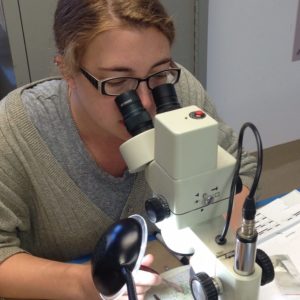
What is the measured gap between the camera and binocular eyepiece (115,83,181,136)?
802 mm

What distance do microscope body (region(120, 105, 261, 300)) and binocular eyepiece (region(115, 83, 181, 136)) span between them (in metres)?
0.04

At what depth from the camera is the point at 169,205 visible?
2.32 ft

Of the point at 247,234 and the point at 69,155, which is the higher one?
the point at 247,234

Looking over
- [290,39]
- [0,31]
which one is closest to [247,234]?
[0,31]

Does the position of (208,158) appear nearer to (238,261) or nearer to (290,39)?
(238,261)

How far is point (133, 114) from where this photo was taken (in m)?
0.82

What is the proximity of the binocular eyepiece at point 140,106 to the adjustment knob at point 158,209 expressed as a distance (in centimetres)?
13

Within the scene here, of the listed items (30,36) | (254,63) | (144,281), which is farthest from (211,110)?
(254,63)

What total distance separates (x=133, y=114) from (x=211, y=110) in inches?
25.4

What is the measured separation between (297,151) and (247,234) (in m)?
2.62

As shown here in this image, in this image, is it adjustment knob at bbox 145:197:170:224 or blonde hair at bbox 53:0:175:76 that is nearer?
adjustment knob at bbox 145:197:170:224

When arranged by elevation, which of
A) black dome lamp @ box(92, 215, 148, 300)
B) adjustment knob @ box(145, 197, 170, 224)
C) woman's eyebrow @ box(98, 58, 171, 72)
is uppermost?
woman's eyebrow @ box(98, 58, 171, 72)

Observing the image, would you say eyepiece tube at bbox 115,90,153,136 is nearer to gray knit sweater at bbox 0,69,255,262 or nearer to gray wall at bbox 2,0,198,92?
gray knit sweater at bbox 0,69,255,262

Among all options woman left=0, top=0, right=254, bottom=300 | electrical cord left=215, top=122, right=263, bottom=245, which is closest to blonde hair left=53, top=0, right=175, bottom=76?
woman left=0, top=0, right=254, bottom=300
